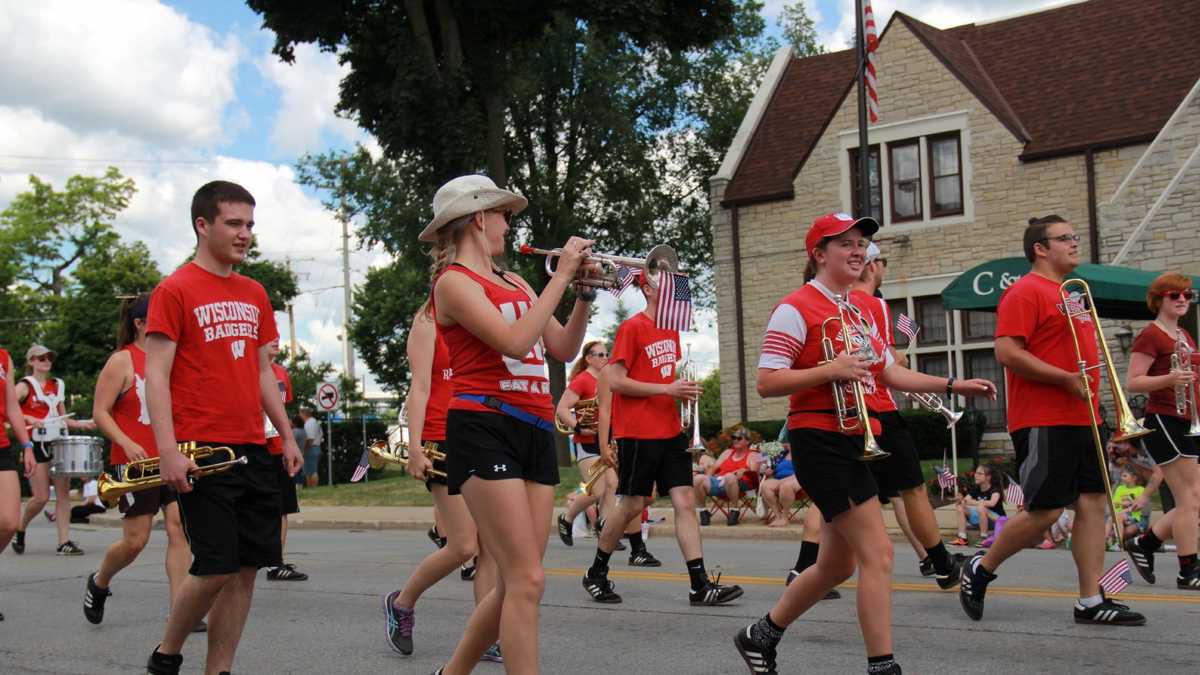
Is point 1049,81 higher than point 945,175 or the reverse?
higher

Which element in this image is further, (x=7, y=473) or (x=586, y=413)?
(x=586, y=413)

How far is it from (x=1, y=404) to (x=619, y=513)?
4.51m

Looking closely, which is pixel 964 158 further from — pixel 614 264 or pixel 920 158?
pixel 614 264

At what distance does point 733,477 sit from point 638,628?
28.2 ft

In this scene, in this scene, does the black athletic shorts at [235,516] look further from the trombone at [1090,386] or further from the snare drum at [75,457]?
the snare drum at [75,457]

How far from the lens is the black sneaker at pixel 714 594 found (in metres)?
8.66

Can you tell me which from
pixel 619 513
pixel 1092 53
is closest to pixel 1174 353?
pixel 619 513

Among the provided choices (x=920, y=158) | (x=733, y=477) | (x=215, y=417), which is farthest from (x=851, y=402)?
(x=920, y=158)

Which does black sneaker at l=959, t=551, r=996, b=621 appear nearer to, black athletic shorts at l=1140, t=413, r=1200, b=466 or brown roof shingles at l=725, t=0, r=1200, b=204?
black athletic shorts at l=1140, t=413, r=1200, b=466

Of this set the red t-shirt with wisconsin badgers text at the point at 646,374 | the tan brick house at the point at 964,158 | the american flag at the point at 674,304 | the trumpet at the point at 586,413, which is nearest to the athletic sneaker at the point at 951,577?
the red t-shirt with wisconsin badgers text at the point at 646,374

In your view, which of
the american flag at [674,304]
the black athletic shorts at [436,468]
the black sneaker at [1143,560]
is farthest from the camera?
the black sneaker at [1143,560]

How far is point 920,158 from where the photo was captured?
26.4 m

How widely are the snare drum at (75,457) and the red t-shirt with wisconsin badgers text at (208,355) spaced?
778 cm

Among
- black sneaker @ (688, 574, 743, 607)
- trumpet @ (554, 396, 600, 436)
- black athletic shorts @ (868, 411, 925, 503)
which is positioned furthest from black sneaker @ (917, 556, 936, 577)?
trumpet @ (554, 396, 600, 436)
